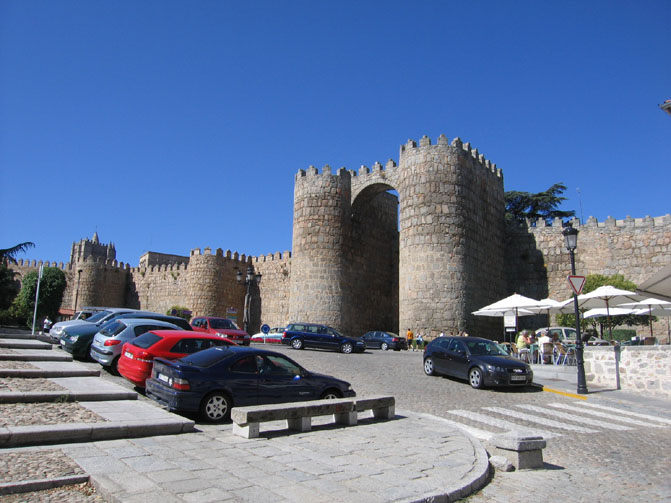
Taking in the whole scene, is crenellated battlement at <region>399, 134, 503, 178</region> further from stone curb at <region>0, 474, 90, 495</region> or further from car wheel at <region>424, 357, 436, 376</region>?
stone curb at <region>0, 474, 90, 495</region>

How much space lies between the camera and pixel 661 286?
41.1 ft

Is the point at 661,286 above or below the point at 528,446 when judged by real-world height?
above

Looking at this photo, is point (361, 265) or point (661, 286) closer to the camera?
point (661, 286)

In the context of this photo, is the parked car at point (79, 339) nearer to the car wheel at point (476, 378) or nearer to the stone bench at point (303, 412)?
the stone bench at point (303, 412)

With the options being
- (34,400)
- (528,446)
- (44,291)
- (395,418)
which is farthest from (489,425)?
(44,291)

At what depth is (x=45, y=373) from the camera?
34.7ft

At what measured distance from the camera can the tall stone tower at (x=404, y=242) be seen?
27.0m

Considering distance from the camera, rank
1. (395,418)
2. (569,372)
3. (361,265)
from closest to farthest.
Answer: (395,418) < (569,372) < (361,265)

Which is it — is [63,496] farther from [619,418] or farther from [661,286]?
[661,286]

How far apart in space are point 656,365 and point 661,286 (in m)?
2.14

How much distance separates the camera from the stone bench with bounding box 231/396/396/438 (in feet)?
23.0

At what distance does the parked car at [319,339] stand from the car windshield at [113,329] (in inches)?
440

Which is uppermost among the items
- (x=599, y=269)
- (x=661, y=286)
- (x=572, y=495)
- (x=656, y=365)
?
(x=599, y=269)

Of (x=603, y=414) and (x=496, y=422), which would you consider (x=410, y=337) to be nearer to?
(x=603, y=414)
